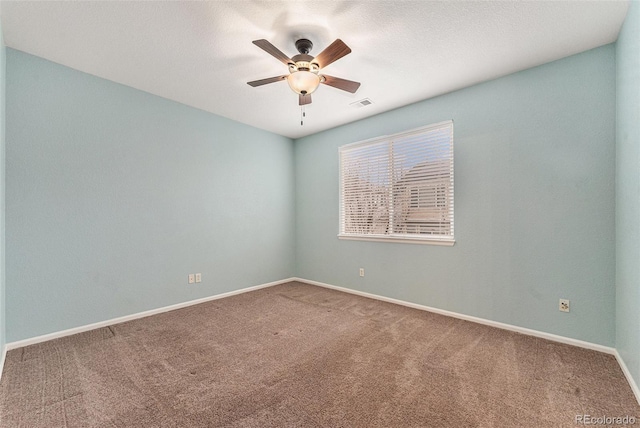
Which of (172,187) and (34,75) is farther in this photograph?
(172,187)

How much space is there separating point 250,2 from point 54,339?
3600mm

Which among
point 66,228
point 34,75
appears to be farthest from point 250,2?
point 66,228

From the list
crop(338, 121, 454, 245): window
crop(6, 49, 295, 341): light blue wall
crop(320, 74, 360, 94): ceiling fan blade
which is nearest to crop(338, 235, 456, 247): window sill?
crop(338, 121, 454, 245): window

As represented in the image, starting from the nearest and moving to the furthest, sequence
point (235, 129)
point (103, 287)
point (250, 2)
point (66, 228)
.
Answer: point (250, 2)
point (66, 228)
point (103, 287)
point (235, 129)

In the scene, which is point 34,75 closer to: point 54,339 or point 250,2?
point 250,2

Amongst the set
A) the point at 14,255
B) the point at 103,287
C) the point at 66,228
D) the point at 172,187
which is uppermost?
the point at 172,187

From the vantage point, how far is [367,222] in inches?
168

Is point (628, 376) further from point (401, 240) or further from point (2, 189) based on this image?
point (2, 189)

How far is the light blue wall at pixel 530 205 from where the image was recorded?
2.43 metres

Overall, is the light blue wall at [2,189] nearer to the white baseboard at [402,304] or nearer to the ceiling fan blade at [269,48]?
the white baseboard at [402,304]

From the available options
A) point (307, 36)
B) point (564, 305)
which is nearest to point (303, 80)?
point (307, 36)

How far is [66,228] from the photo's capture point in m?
2.81

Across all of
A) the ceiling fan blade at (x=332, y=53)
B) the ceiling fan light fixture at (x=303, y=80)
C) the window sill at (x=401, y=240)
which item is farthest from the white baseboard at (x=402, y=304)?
the ceiling fan blade at (x=332, y=53)

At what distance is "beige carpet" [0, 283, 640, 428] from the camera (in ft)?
5.39
